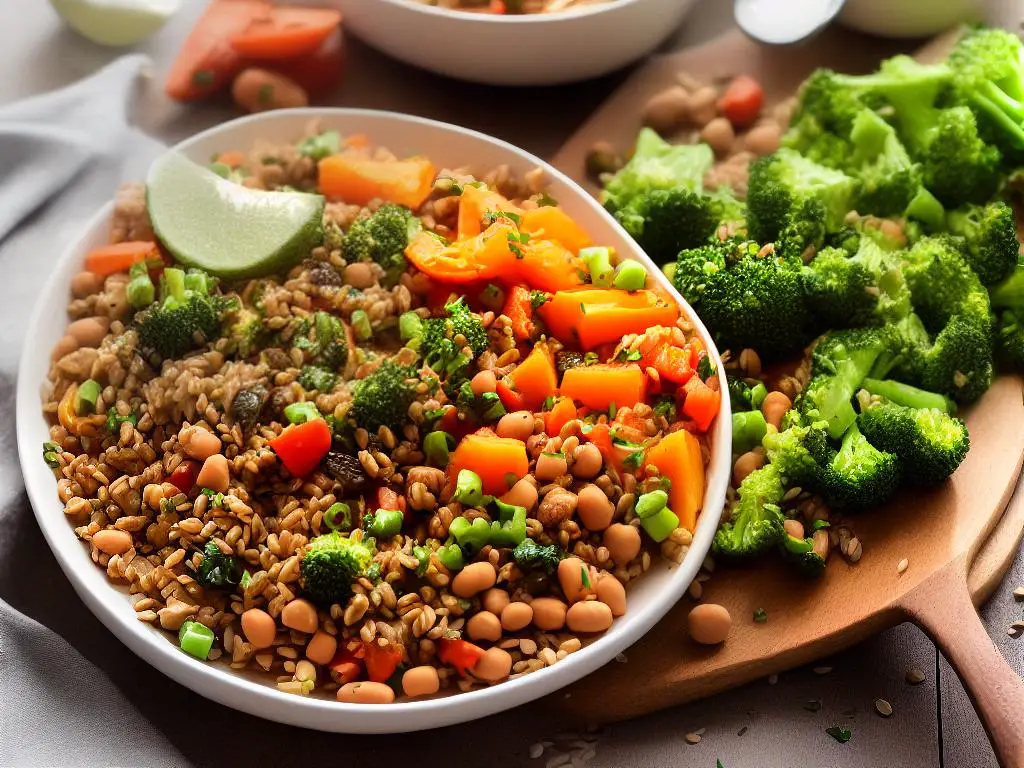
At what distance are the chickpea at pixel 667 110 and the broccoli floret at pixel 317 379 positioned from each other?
1.72m

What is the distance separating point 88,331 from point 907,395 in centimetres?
242

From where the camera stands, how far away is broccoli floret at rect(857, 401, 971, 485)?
311cm

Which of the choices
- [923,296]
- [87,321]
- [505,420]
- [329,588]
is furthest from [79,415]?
[923,296]

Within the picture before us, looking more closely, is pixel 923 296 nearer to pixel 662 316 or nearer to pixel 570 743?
pixel 662 316

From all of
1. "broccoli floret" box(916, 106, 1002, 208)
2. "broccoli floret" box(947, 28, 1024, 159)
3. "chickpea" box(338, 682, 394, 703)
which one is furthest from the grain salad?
"broccoli floret" box(947, 28, 1024, 159)

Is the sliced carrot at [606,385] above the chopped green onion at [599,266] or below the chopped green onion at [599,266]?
below

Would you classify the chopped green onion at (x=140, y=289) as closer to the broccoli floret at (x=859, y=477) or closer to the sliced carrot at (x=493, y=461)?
the sliced carrot at (x=493, y=461)

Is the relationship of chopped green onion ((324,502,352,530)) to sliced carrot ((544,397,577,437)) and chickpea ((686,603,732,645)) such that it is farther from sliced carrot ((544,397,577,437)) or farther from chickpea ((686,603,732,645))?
chickpea ((686,603,732,645))

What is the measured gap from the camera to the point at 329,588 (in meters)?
2.77

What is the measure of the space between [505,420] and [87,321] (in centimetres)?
125

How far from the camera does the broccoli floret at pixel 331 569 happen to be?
2.75m

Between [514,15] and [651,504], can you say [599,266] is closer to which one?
[651,504]

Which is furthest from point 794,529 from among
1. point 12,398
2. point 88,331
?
point 12,398

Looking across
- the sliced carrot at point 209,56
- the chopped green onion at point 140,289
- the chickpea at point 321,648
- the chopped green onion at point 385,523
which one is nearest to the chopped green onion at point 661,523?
the chopped green onion at point 385,523
